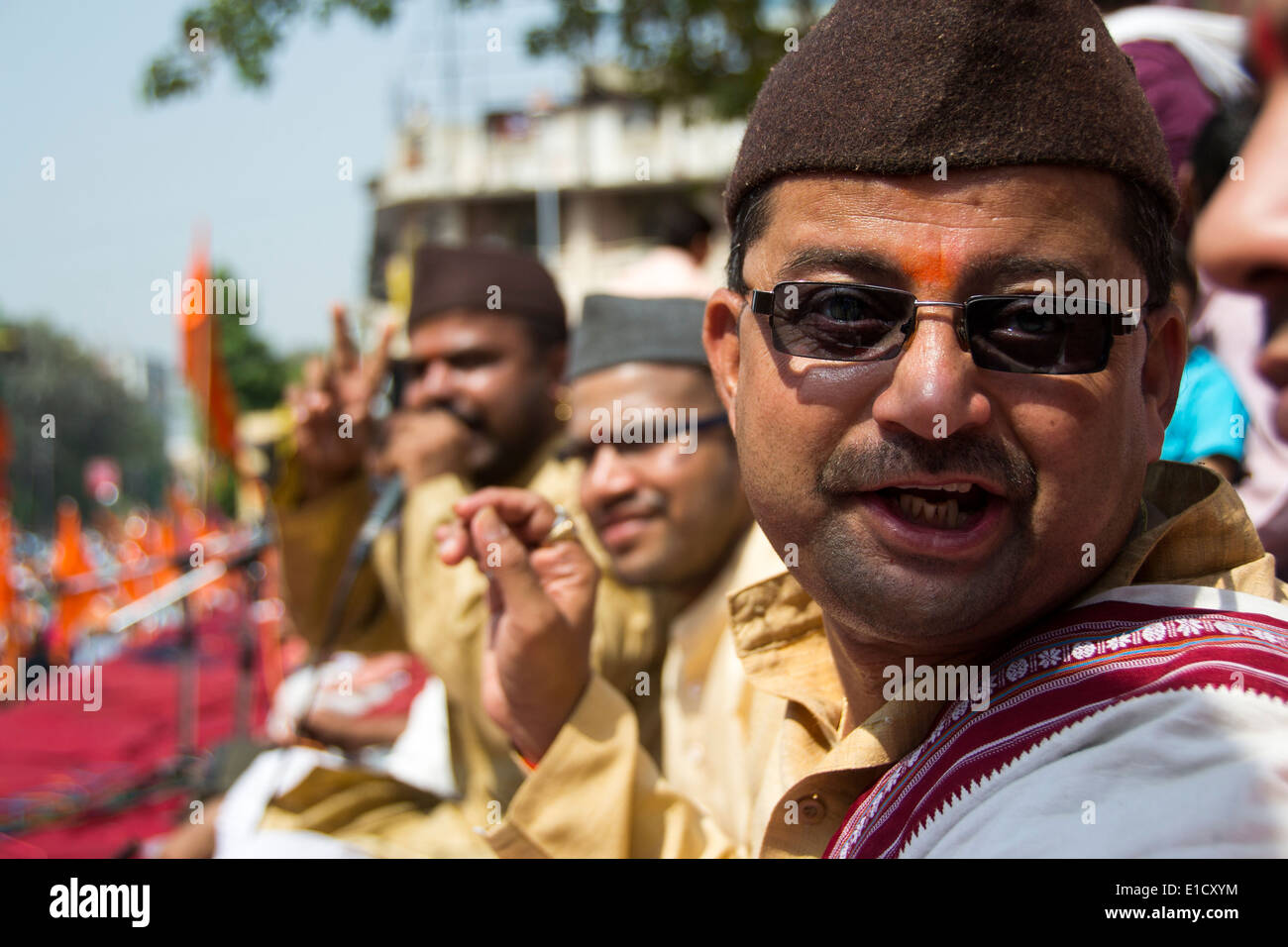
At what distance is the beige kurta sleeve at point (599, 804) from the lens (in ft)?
6.18

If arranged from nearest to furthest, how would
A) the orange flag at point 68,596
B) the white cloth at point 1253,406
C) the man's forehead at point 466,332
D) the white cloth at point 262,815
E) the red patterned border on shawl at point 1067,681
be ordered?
the red patterned border on shawl at point 1067,681 → the white cloth at point 1253,406 → the white cloth at point 262,815 → the man's forehead at point 466,332 → the orange flag at point 68,596

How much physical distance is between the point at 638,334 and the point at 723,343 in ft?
4.64

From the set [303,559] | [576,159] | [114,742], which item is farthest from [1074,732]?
[576,159]

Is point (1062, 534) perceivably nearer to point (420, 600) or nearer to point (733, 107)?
point (420, 600)

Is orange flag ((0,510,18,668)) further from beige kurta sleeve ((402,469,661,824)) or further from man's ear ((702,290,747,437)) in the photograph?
man's ear ((702,290,747,437))

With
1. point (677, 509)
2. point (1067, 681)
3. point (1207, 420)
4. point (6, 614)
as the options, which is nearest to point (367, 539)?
point (677, 509)

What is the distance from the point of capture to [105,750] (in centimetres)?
776

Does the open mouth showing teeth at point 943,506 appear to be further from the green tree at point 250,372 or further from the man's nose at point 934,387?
the green tree at point 250,372

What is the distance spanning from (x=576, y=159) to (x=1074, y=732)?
29808 millimetres

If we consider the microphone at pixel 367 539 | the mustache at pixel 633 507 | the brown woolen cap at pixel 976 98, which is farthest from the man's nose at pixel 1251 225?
the microphone at pixel 367 539

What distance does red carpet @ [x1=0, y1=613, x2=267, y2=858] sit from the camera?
232 inches

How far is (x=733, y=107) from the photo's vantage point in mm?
5520

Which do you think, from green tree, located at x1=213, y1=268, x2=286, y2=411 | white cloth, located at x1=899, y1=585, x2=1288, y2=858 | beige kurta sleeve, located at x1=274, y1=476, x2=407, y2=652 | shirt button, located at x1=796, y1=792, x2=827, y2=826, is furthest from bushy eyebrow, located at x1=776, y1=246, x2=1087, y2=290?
green tree, located at x1=213, y1=268, x2=286, y2=411

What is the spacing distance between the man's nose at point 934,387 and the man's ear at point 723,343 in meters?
0.43
